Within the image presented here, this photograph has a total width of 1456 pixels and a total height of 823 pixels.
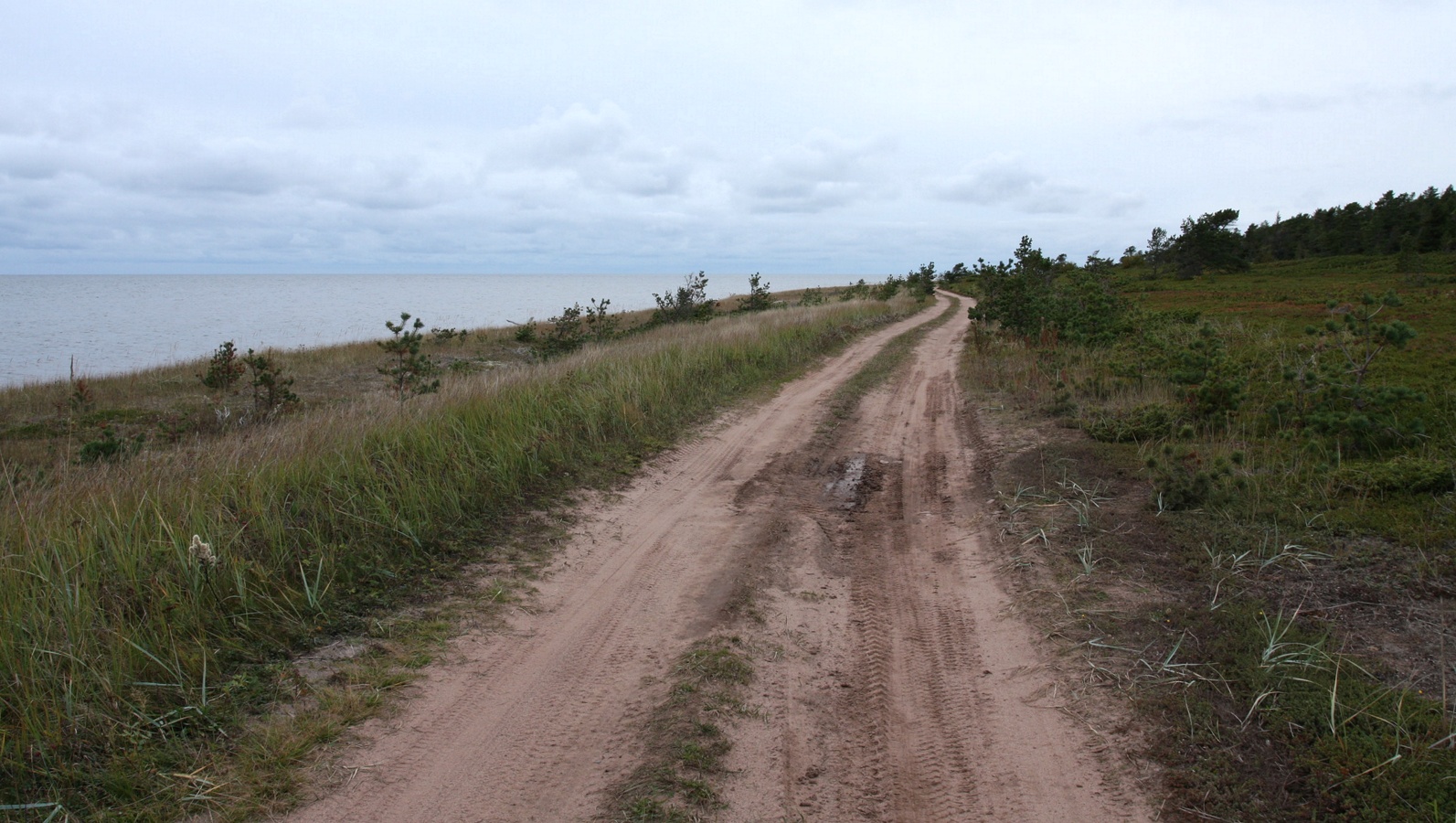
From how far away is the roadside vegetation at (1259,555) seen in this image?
2977 millimetres

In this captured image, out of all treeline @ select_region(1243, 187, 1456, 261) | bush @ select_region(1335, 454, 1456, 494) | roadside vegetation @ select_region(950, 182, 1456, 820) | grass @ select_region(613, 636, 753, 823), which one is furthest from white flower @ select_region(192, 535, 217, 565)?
treeline @ select_region(1243, 187, 1456, 261)

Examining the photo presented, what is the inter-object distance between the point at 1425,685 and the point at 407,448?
6664 mm

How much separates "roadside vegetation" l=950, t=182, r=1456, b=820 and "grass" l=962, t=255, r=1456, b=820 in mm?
13

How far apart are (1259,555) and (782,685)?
3392mm

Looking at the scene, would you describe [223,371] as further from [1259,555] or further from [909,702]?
[1259,555]

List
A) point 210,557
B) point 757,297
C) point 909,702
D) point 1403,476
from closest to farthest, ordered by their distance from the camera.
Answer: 1. point 909,702
2. point 210,557
3. point 1403,476
4. point 757,297

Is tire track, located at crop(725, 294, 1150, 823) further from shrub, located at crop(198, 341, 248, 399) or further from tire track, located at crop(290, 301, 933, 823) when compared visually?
shrub, located at crop(198, 341, 248, 399)

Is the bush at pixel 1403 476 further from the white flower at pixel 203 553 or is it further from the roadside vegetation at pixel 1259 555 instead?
the white flower at pixel 203 553

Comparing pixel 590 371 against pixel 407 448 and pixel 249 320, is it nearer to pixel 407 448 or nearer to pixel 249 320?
pixel 407 448

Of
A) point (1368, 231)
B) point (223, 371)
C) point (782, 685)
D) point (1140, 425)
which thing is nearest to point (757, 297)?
point (223, 371)

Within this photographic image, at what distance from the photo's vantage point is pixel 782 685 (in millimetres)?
3744

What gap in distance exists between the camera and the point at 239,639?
380cm

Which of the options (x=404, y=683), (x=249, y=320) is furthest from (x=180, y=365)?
(x=249, y=320)

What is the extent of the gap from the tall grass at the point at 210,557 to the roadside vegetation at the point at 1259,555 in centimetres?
401
